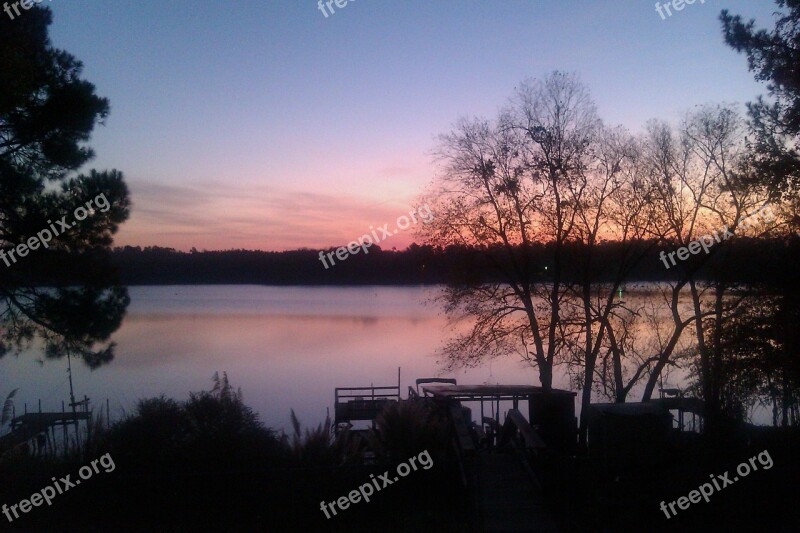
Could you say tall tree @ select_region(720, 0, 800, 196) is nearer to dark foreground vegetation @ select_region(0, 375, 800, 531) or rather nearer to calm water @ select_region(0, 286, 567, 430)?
dark foreground vegetation @ select_region(0, 375, 800, 531)

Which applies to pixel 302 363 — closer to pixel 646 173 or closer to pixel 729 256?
pixel 646 173

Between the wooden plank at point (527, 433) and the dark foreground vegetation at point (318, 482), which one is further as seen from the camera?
the wooden plank at point (527, 433)

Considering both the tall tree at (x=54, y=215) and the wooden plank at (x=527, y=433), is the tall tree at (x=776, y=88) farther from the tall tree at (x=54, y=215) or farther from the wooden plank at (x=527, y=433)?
the tall tree at (x=54, y=215)

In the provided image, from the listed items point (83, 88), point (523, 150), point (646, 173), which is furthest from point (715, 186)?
point (83, 88)

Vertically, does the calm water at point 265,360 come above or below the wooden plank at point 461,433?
below

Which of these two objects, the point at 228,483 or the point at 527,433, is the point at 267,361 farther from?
the point at 228,483

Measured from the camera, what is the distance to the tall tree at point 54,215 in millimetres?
12945

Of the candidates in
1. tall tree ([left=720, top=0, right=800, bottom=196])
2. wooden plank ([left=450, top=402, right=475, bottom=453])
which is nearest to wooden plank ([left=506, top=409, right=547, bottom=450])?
wooden plank ([left=450, top=402, right=475, bottom=453])

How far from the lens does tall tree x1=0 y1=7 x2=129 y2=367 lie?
42.5 ft

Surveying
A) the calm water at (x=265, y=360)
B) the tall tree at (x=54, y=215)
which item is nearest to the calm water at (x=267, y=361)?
the calm water at (x=265, y=360)

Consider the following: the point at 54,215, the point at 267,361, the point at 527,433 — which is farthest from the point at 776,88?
the point at 267,361

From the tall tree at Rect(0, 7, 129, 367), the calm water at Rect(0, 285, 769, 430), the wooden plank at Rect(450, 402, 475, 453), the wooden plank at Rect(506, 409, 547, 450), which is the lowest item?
the calm water at Rect(0, 285, 769, 430)

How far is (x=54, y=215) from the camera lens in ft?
43.4

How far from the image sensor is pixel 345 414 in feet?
87.4
